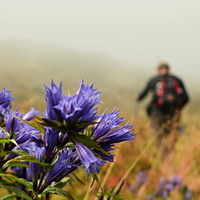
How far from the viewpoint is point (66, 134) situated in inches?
34.6

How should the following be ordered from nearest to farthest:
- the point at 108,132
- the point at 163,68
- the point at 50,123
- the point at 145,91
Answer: the point at 50,123, the point at 108,132, the point at 163,68, the point at 145,91

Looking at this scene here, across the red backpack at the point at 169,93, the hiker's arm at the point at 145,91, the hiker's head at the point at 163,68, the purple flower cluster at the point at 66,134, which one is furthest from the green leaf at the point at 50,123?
the hiker's arm at the point at 145,91

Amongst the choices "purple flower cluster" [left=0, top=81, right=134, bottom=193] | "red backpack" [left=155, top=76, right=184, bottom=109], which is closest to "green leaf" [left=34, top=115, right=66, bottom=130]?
"purple flower cluster" [left=0, top=81, right=134, bottom=193]

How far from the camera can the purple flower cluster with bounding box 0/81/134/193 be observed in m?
0.83

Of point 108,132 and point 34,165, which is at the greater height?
point 108,132

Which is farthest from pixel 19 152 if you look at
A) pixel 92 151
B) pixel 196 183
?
pixel 196 183

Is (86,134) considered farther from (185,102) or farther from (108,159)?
(185,102)

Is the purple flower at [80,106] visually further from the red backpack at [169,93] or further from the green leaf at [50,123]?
the red backpack at [169,93]

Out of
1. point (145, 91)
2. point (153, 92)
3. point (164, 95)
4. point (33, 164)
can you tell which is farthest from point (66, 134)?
point (145, 91)

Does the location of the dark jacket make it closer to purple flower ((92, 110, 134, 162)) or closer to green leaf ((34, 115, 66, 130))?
purple flower ((92, 110, 134, 162))

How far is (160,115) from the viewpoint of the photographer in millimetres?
6762

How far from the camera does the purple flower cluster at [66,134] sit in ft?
2.72

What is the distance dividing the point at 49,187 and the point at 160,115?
5.97 meters

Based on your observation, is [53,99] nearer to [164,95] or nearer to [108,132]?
[108,132]
